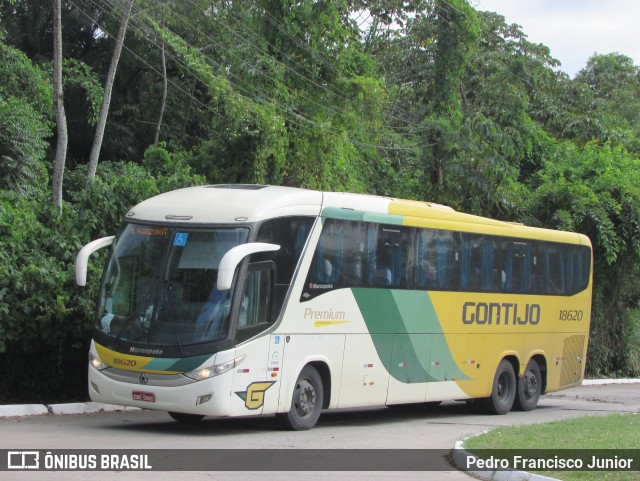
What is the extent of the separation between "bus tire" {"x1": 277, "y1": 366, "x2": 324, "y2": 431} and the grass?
100 inches

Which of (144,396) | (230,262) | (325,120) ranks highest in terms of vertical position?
(325,120)

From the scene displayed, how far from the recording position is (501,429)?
13352 mm

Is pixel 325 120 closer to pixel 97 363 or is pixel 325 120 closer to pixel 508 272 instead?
pixel 508 272

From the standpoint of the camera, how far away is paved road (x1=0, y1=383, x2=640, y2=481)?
9.53 m

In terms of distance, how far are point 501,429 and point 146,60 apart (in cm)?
2113

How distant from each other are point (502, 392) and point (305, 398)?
20.9 feet

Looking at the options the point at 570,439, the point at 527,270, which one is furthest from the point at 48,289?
the point at 527,270

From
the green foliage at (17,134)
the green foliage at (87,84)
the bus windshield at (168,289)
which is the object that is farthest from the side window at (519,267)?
the green foliage at (87,84)

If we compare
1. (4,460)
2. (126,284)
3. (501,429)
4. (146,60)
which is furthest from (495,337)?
(146,60)

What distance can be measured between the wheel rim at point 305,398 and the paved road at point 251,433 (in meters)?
0.34

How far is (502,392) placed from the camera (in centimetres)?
1844

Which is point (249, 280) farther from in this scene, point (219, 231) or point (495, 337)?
point (495, 337)

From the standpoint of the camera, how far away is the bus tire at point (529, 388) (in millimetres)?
18828

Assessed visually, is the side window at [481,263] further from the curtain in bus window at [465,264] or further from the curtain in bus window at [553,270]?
the curtain in bus window at [553,270]
